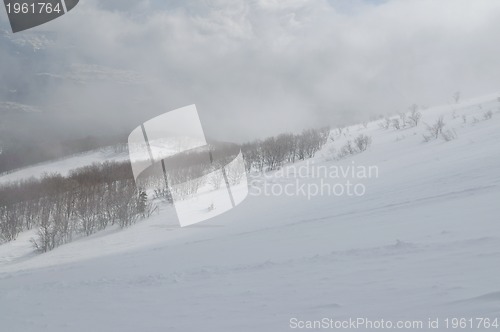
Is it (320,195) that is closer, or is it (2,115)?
(320,195)

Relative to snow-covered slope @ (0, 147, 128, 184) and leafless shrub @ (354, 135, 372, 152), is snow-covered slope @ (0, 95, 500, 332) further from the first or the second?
snow-covered slope @ (0, 147, 128, 184)

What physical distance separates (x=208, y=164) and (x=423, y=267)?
24.2 metres

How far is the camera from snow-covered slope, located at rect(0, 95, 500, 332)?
3375 millimetres

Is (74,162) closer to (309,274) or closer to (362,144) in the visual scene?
(362,144)

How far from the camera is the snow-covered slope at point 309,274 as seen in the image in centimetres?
338

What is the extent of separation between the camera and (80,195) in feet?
76.0

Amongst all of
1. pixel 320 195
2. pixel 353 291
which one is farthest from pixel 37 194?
pixel 353 291

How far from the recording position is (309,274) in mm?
4469

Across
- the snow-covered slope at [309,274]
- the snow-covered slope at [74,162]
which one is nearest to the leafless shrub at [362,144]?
the snow-covered slope at [309,274]

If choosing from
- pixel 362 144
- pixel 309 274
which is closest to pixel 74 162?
pixel 362 144

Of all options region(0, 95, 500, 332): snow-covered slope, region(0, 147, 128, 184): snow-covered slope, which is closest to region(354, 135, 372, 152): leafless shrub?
region(0, 95, 500, 332): snow-covered slope

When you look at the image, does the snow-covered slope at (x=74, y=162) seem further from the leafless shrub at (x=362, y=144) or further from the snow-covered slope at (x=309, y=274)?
the snow-covered slope at (x=309, y=274)

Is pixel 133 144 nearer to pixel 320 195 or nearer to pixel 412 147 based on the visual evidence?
pixel 320 195

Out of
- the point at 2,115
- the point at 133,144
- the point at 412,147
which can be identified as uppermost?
the point at 2,115
